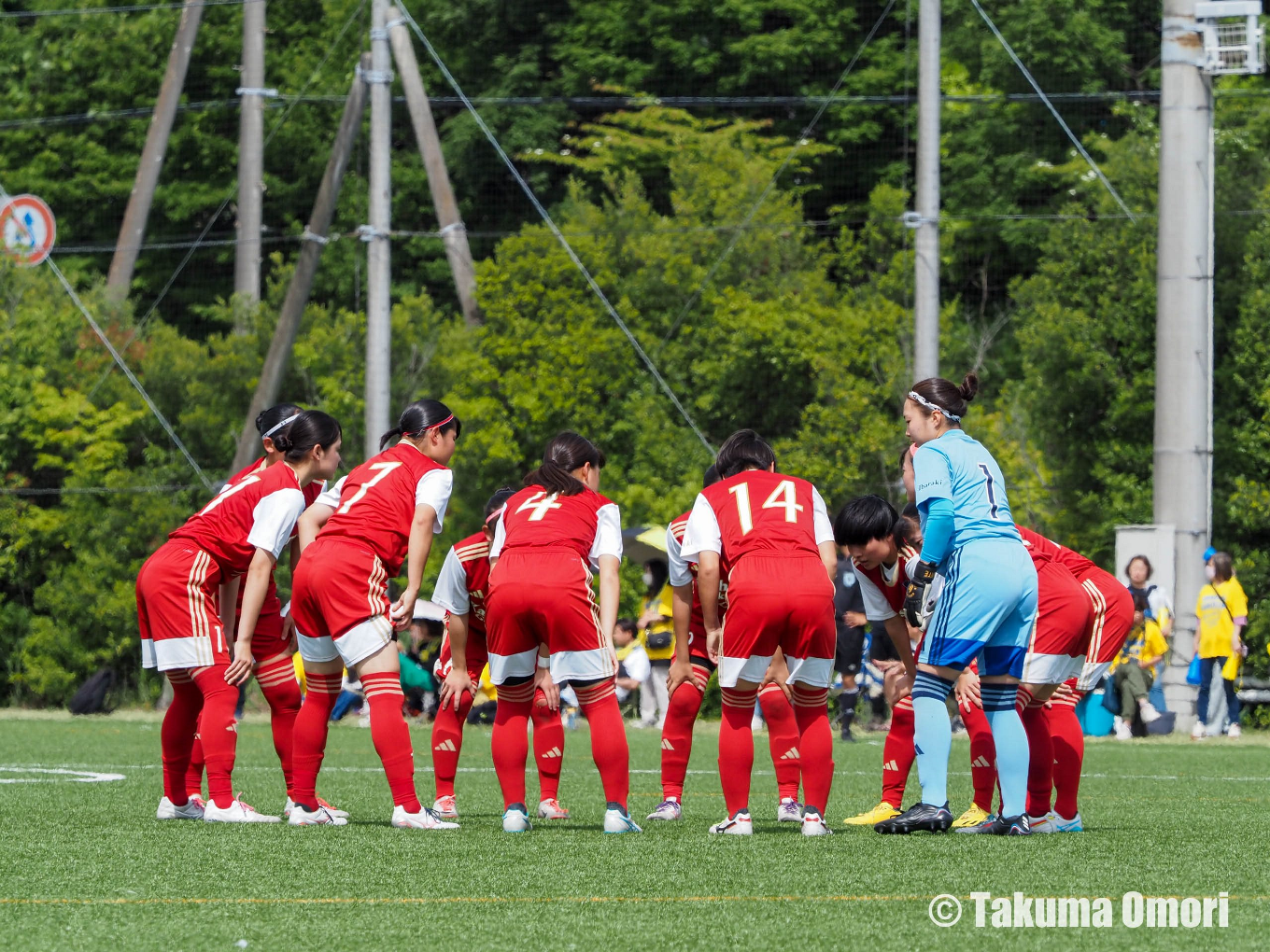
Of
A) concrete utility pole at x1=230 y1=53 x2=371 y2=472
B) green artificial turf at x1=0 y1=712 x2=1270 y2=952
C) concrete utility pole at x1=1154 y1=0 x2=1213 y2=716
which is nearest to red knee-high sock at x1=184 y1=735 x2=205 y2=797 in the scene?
green artificial turf at x1=0 y1=712 x2=1270 y2=952

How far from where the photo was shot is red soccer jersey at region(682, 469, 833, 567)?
789cm

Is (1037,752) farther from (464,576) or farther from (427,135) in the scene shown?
(427,135)

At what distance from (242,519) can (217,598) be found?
0.42 meters

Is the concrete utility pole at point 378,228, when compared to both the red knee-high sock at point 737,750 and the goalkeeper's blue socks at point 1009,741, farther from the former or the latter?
the goalkeeper's blue socks at point 1009,741

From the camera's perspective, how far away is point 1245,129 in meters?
25.0

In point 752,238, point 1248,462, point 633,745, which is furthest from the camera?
point 752,238

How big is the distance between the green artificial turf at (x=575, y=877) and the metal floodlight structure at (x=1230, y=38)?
11.9 meters

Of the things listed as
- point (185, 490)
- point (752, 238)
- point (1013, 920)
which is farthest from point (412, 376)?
point (1013, 920)

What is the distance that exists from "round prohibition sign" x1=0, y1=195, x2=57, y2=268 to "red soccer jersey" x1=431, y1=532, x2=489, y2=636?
2255 cm

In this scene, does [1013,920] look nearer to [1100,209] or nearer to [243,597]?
[243,597]

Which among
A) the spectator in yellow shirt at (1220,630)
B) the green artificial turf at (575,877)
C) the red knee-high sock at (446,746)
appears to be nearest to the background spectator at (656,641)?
the spectator in yellow shirt at (1220,630)

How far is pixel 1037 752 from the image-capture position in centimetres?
805

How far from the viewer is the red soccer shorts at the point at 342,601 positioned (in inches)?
315

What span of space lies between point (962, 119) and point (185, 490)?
15075 mm
